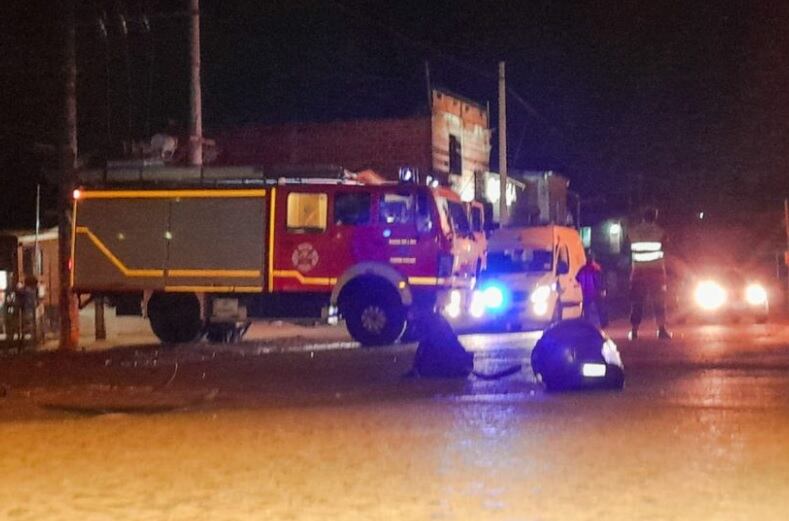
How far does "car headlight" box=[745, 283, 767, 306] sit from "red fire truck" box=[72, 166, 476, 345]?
22.3 ft

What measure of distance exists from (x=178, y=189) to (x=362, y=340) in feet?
14.5

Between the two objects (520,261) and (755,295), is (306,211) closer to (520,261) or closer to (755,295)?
(520,261)

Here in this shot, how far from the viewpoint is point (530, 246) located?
2269 centimetres

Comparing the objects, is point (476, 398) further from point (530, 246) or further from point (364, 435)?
point (530, 246)

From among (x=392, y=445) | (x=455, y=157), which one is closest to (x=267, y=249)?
(x=392, y=445)

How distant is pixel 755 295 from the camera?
24.1 m

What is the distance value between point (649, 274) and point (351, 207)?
535 centimetres

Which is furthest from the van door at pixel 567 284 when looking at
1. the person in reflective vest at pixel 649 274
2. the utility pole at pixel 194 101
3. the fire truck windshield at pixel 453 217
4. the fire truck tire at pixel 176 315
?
the utility pole at pixel 194 101

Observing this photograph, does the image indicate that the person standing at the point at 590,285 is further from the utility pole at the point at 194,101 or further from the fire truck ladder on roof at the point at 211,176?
the utility pole at the point at 194,101

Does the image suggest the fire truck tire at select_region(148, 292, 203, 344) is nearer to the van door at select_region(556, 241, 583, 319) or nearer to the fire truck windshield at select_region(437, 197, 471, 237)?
the fire truck windshield at select_region(437, 197, 471, 237)

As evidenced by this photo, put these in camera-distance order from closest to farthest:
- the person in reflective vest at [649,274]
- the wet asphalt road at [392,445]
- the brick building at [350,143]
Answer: the wet asphalt road at [392,445]
the person in reflective vest at [649,274]
the brick building at [350,143]

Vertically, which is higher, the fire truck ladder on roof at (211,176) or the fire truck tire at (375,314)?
the fire truck ladder on roof at (211,176)

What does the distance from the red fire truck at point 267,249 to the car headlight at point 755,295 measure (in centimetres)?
680

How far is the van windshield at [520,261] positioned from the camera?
73.8 feet
